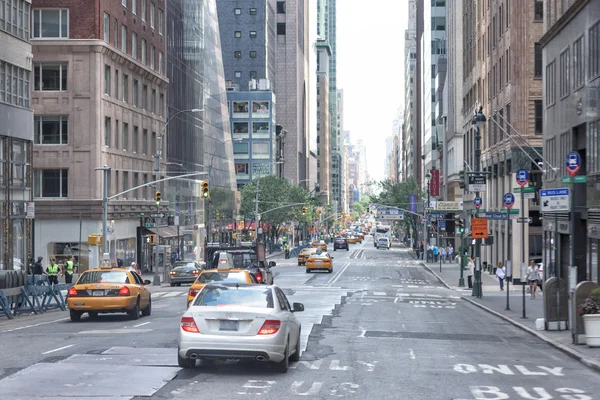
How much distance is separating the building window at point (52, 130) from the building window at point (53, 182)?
77.0 inches

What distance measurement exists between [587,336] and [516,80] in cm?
4179

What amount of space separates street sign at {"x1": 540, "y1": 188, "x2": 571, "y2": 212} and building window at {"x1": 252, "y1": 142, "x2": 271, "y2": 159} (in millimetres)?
123075

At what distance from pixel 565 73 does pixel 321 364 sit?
2916 centimetres

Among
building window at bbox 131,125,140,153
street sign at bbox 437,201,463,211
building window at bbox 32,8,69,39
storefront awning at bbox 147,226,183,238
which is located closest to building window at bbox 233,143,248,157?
street sign at bbox 437,201,463,211

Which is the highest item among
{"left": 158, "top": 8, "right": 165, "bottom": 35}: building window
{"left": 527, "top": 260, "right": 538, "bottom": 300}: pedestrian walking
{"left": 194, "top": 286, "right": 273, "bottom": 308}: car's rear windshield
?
{"left": 158, "top": 8, "right": 165, "bottom": 35}: building window

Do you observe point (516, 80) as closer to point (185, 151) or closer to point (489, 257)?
point (489, 257)

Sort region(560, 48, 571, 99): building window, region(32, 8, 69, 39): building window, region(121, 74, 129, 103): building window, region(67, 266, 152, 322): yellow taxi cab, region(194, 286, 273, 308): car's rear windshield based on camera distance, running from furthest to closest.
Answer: region(121, 74, 129, 103): building window → region(32, 8, 69, 39): building window → region(560, 48, 571, 99): building window → region(67, 266, 152, 322): yellow taxi cab → region(194, 286, 273, 308): car's rear windshield

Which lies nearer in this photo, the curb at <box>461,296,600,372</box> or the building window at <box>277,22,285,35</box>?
the curb at <box>461,296,600,372</box>

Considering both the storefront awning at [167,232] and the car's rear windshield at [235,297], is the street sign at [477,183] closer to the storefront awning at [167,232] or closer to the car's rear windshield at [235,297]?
the car's rear windshield at [235,297]

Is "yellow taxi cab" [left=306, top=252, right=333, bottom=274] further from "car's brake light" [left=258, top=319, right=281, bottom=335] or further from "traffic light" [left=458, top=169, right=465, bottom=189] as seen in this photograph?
"car's brake light" [left=258, top=319, right=281, bottom=335]

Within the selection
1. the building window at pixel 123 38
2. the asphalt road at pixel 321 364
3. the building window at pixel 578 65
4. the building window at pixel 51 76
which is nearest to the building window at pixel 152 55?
the building window at pixel 123 38

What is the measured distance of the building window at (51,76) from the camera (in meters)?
63.7

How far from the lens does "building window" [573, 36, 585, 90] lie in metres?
39.9

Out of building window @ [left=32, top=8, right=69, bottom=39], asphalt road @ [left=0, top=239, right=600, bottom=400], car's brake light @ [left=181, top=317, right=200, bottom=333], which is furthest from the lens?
building window @ [left=32, top=8, right=69, bottom=39]
